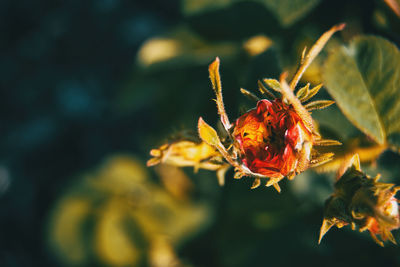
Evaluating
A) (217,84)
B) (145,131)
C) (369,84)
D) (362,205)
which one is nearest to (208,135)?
(217,84)

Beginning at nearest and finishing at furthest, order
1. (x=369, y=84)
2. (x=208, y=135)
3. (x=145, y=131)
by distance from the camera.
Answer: (x=208, y=135) → (x=369, y=84) → (x=145, y=131)

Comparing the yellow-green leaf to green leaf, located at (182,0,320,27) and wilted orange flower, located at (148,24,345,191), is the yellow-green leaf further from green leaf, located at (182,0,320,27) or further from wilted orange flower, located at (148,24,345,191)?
green leaf, located at (182,0,320,27)

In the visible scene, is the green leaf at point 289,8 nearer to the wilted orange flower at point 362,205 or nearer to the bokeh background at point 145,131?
the bokeh background at point 145,131

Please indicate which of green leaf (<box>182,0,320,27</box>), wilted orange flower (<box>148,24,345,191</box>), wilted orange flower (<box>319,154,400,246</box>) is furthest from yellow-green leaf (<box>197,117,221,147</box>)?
green leaf (<box>182,0,320,27</box>)

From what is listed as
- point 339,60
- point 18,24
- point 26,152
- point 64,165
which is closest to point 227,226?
point 339,60

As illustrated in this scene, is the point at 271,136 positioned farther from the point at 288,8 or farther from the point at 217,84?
the point at 288,8

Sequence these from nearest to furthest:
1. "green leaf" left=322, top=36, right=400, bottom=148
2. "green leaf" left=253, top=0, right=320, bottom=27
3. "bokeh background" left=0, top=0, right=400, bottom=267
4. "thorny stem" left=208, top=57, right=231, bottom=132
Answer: "thorny stem" left=208, top=57, right=231, bottom=132 < "green leaf" left=322, top=36, right=400, bottom=148 < "green leaf" left=253, top=0, right=320, bottom=27 < "bokeh background" left=0, top=0, right=400, bottom=267
